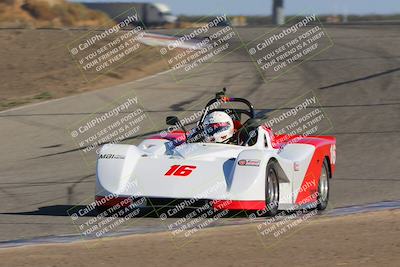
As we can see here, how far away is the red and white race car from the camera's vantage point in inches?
448

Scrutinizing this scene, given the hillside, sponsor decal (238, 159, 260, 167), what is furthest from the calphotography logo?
the hillside

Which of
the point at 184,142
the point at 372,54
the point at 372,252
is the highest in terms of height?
the point at 184,142

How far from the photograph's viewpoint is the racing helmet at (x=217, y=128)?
12672mm

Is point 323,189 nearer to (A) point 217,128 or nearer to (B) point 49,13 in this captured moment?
(A) point 217,128

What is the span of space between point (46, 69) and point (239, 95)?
7.51m

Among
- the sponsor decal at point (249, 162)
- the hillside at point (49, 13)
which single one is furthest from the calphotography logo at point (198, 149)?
the hillside at point (49, 13)

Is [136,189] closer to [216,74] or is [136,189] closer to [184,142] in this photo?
[184,142]

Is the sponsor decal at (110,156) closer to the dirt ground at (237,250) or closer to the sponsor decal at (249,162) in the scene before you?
the sponsor decal at (249,162)

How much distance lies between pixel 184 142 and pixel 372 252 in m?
4.59

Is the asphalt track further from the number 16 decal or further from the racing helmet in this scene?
the racing helmet

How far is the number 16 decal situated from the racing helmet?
1.11 m

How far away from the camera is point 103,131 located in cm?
2075

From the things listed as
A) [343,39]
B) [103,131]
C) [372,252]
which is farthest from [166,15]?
[372,252]

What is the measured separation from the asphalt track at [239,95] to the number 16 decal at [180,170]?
0.61 m
